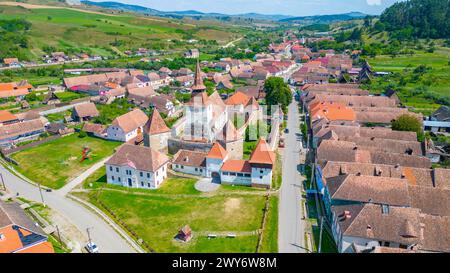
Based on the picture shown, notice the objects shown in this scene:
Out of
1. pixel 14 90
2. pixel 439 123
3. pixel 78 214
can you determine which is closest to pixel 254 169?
pixel 78 214

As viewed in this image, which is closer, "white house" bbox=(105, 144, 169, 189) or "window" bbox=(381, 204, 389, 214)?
"window" bbox=(381, 204, 389, 214)

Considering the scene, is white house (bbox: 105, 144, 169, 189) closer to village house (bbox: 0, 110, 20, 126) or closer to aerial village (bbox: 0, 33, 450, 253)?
aerial village (bbox: 0, 33, 450, 253)

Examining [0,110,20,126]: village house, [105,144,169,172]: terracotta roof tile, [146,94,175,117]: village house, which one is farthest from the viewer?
[146,94,175,117]: village house

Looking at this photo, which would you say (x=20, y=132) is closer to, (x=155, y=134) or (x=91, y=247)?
(x=155, y=134)

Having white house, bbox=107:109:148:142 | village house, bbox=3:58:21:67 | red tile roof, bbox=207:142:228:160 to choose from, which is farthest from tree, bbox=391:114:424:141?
village house, bbox=3:58:21:67

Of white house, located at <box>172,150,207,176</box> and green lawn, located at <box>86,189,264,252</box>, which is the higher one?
white house, located at <box>172,150,207,176</box>

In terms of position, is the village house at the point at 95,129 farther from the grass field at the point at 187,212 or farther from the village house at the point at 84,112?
the grass field at the point at 187,212

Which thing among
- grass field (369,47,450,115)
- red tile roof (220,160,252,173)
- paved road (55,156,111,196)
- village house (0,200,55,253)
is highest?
grass field (369,47,450,115)
